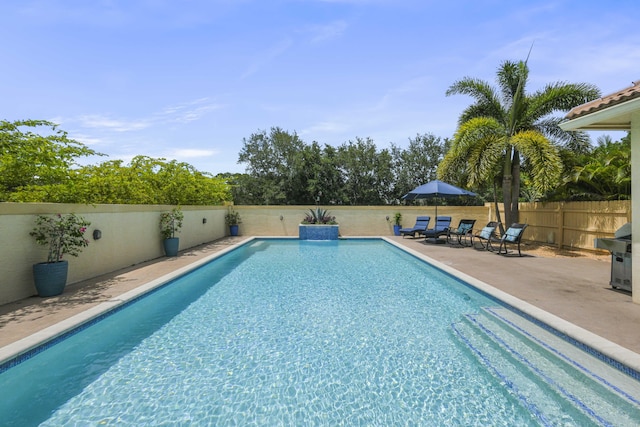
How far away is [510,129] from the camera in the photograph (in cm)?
1268

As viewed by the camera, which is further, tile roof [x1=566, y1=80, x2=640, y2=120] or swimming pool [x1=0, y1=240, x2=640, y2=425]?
tile roof [x1=566, y1=80, x2=640, y2=120]

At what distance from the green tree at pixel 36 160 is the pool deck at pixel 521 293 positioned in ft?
6.72

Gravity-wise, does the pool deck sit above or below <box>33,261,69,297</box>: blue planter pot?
below

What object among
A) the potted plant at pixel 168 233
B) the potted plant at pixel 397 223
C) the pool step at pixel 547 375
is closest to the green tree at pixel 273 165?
the potted plant at pixel 397 223

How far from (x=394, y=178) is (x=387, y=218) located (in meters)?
9.74

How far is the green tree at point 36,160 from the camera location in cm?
571

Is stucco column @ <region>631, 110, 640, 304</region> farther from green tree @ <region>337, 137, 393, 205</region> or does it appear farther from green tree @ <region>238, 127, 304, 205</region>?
green tree @ <region>238, 127, 304, 205</region>

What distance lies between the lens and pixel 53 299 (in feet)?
17.6

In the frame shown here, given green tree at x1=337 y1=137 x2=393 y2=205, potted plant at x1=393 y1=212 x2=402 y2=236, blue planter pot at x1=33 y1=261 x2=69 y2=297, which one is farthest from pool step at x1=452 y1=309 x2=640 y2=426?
green tree at x1=337 y1=137 x2=393 y2=205

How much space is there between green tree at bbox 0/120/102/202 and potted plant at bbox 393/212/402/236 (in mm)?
14043

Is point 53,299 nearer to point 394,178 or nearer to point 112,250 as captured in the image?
point 112,250

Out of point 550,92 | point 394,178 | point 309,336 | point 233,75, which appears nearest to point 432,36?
point 550,92

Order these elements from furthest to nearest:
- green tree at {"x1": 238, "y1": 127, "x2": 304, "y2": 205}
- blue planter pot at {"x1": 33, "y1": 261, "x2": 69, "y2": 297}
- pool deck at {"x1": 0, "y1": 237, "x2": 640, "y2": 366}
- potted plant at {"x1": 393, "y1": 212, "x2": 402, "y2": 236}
A: green tree at {"x1": 238, "y1": 127, "x2": 304, "y2": 205} → potted plant at {"x1": 393, "y1": 212, "x2": 402, "y2": 236} → blue planter pot at {"x1": 33, "y1": 261, "x2": 69, "y2": 297} → pool deck at {"x1": 0, "y1": 237, "x2": 640, "y2": 366}

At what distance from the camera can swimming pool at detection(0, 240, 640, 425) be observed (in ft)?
9.36
